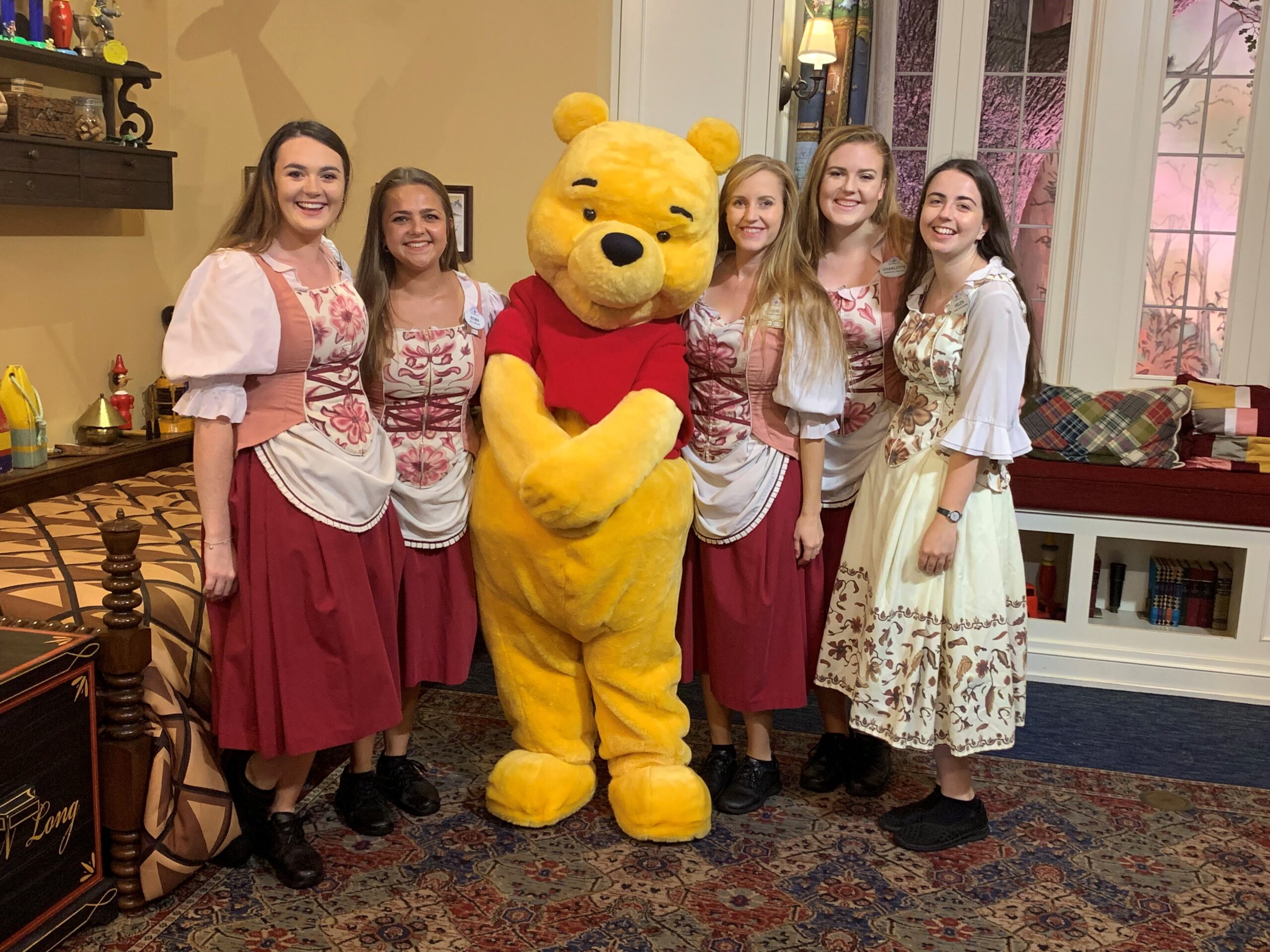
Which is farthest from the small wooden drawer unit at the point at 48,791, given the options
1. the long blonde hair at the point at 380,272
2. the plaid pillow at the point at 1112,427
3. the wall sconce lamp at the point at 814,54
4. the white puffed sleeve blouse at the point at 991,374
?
the wall sconce lamp at the point at 814,54

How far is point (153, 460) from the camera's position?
3.56 meters

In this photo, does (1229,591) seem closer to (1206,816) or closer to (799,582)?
(1206,816)

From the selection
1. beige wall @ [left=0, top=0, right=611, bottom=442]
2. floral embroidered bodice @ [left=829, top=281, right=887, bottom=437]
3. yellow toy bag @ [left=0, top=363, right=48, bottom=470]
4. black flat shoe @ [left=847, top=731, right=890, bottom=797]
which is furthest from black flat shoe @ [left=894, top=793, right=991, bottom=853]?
yellow toy bag @ [left=0, top=363, right=48, bottom=470]

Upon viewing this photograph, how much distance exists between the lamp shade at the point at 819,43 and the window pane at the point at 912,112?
252 mm

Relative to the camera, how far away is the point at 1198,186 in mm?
3625

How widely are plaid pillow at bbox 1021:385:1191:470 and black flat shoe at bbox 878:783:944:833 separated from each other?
1330mm

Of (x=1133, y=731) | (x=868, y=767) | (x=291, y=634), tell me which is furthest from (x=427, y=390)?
(x=1133, y=731)

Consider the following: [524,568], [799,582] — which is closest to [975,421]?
[799,582]

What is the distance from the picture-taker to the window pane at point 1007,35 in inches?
144

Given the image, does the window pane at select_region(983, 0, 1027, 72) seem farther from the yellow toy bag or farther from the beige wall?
the yellow toy bag

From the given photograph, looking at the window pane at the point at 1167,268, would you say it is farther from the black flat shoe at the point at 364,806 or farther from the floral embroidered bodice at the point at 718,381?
the black flat shoe at the point at 364,806

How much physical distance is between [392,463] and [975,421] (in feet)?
3.69

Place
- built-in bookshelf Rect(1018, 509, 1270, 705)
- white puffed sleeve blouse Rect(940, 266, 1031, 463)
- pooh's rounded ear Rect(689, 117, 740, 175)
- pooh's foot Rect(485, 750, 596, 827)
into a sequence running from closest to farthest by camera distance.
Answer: white puffed sleeve blouse Rect(940, 266, 1031, 463)
pooh's rounded ear Rect(689, 117, 740, 175)
pooh's foot Rect(485, 750, 596, 827)
built-in bookshelf Rect(1018, 509, 1270, 705)

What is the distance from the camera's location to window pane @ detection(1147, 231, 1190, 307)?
3.67 metres
